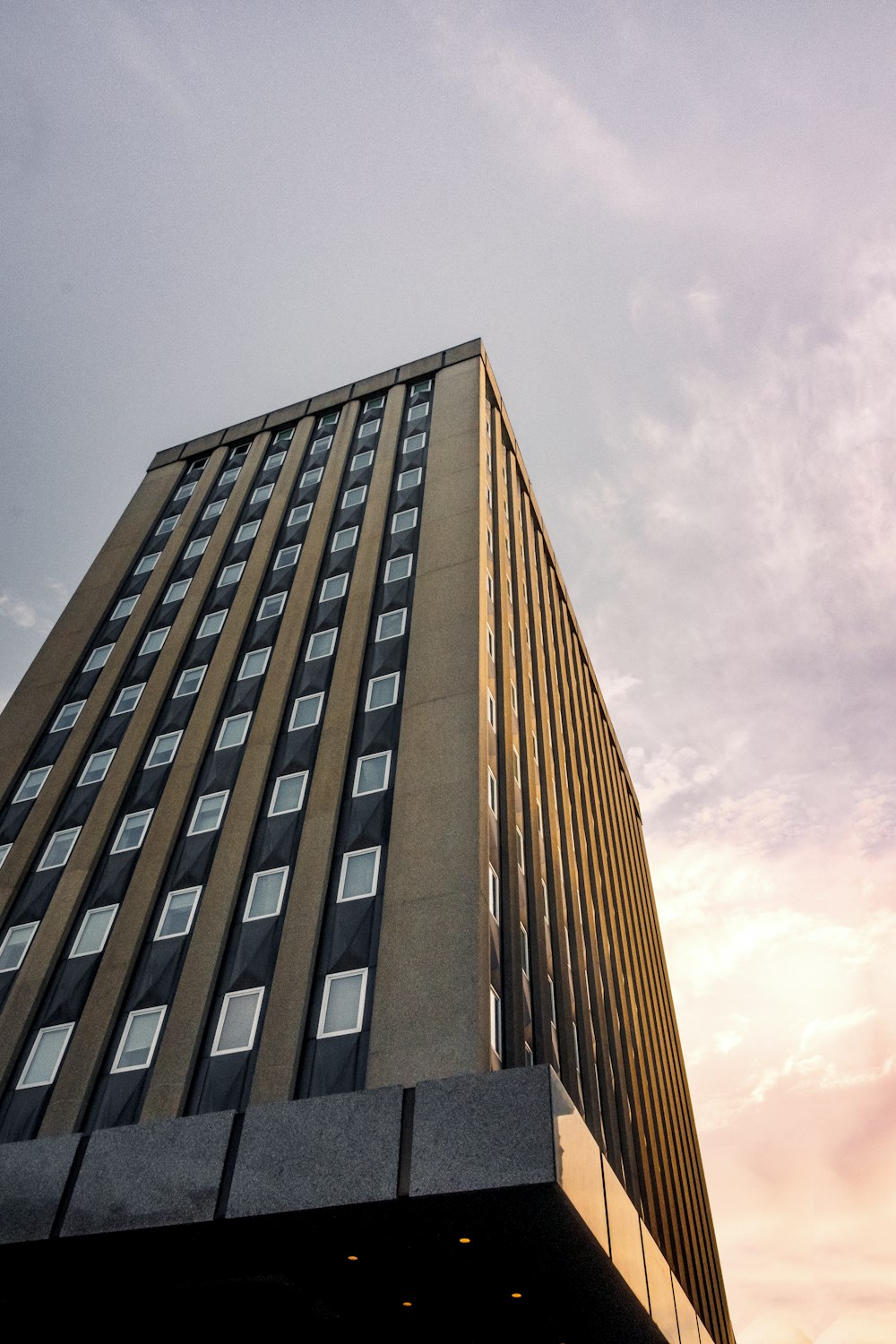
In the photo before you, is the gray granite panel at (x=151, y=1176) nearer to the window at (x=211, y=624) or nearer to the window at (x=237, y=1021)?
the window at (x=237, y=1021)

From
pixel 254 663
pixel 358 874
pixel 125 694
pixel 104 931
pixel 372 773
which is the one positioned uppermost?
pixel 125 694

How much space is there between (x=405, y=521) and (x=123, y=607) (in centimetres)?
1390

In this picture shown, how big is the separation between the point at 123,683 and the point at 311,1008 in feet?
64.3

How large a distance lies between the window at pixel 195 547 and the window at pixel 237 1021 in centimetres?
2577

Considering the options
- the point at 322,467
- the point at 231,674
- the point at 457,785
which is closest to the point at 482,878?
the point at 457,785

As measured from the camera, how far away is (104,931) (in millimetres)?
27438

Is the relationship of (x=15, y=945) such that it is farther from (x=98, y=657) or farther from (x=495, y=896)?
(x=98, y=657)

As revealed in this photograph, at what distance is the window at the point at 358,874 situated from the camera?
25141 mm

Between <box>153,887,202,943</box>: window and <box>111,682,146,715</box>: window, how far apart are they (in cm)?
1093

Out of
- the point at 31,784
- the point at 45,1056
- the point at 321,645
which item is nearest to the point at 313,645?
the point at 321,645

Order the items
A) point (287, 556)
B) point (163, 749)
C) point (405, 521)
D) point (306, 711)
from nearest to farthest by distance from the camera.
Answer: point (306, 711)
point (163, 749)
point (405, 521)
point (287, 556)

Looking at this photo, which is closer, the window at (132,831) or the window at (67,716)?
the window at (132,831)

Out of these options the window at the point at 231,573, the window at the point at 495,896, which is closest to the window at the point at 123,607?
the window at the point at 231,573

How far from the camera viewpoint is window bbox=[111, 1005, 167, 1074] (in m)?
23.5
